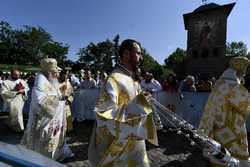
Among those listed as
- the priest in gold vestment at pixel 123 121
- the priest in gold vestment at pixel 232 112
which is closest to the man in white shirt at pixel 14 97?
the priest in gold vestment at pixel 232 112

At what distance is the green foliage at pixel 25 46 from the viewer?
6232 cm

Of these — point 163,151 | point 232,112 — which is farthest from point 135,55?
point 163,151

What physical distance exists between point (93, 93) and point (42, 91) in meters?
5.12

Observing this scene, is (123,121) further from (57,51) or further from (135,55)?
(57,51)

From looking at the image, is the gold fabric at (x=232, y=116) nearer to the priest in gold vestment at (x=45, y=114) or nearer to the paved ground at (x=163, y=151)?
the paved ground at (x=163, y=151)

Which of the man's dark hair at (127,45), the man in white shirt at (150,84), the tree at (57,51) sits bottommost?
the man in white shirt at (150,84)

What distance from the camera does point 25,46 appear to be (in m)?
64.9

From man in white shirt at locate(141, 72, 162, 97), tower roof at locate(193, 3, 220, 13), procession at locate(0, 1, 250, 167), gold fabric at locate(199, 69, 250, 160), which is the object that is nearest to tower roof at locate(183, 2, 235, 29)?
tower roof at locate(193, 3, 220, 13)

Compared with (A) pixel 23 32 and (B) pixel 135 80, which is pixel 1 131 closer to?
(B) pixel 135 80

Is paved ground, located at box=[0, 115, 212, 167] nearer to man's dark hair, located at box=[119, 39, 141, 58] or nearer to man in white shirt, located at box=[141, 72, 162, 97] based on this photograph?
man in white shirt, located at box=[141, 72, 162, 97]

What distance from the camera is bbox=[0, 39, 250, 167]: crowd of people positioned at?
234 centimetres

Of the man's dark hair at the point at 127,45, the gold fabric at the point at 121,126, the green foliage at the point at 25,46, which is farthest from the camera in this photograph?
the green foliage at the point at 25,46

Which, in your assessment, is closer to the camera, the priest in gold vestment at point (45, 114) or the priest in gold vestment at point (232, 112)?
the priest in gold vestment at point (232, 112)

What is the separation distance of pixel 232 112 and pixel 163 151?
2.16 m
